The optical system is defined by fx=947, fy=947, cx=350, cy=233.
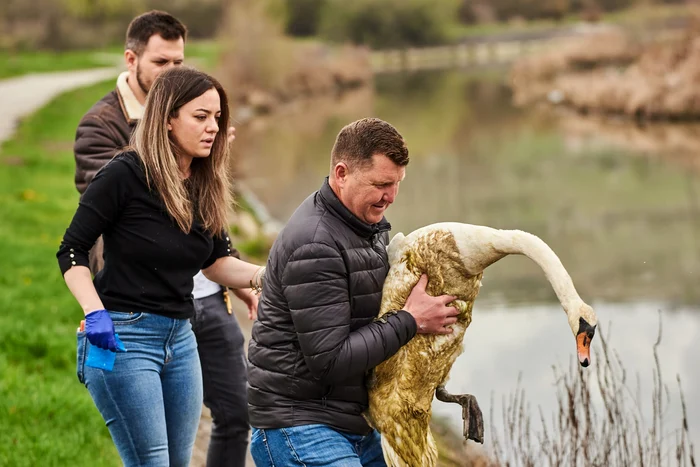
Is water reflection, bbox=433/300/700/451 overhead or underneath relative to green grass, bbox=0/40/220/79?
underneath

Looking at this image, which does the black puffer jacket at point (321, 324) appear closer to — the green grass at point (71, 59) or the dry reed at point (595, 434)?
the dry reed at point (595, 434)

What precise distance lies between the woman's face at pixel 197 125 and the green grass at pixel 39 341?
2.46 m

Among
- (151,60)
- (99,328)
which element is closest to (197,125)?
(99,328)

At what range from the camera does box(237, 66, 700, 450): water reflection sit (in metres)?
9.57

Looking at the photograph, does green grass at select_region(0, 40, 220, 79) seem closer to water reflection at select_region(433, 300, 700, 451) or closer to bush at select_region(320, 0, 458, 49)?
bush at select_region(320, 0, 458, 49)

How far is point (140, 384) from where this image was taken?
11.9 ft

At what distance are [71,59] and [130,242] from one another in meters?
45.4

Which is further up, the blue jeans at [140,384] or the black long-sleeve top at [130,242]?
the black long-sleeve top at [130,242]

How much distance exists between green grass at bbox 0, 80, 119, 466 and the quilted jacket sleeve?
2.79 m

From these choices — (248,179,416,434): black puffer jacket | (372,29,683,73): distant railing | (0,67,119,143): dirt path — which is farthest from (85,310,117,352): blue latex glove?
(372,29,683,73): distant railing

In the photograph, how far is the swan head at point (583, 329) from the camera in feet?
9.96

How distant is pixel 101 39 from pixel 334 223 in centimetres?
5653

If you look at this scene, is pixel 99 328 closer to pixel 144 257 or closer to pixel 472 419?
pixel 144 257

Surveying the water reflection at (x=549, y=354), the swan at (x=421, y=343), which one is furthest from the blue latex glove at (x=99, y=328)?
the water reflection at (x=549, y=354)
